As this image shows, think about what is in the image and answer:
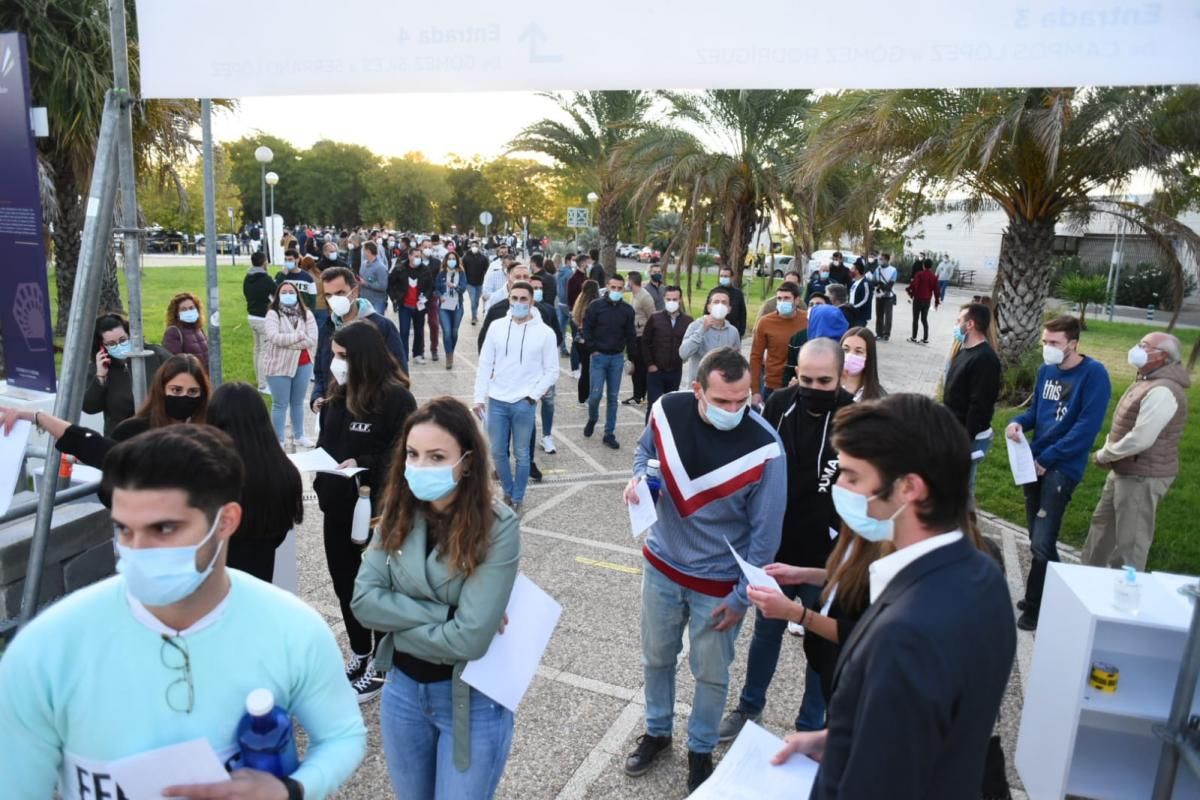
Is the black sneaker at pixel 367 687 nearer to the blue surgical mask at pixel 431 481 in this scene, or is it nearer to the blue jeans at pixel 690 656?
the blue jeans at pixel 690 656

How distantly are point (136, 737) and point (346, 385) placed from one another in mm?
3021

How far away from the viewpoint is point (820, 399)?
418 centimetres

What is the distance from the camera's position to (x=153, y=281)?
28172 millimetres

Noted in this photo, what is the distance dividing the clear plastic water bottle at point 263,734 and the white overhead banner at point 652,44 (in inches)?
100

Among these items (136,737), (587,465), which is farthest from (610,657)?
(587,465)

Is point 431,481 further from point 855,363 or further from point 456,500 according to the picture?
point 855,363

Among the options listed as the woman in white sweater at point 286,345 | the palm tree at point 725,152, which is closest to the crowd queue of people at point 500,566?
the woman in white sweater at point 286,345

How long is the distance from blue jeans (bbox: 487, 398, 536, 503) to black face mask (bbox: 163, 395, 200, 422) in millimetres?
3158

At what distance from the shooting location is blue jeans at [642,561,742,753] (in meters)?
3.71

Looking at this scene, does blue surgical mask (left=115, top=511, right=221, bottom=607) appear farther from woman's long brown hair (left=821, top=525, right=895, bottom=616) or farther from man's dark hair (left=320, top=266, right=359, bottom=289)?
man's dark hair (left=320, top=266, right=359, bottom=289)

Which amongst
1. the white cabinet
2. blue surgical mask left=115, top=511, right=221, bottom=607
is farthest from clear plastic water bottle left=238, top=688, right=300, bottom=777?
the white cabinet

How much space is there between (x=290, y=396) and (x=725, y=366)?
6.66m

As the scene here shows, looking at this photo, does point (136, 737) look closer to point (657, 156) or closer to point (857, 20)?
point (857, 20)

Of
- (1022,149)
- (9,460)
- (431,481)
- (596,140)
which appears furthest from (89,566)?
(596,140)
